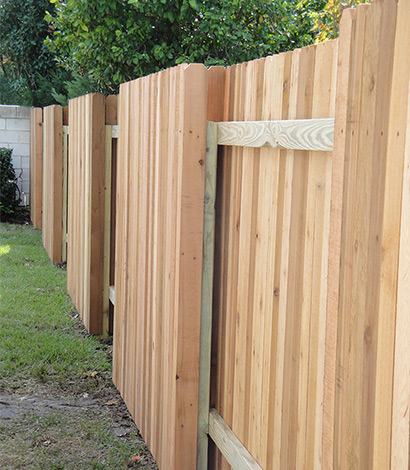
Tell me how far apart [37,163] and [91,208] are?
5.77 metres

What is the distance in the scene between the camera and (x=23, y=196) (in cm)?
1285

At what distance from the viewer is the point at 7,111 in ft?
40.8

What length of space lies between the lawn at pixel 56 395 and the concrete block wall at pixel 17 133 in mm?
5910

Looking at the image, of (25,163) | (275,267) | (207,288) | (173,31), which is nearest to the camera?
(275,267)

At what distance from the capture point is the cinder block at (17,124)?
12508 mm

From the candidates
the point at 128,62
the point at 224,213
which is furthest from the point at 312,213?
the point at 128,62

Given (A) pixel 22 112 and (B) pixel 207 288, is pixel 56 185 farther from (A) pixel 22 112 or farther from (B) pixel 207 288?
(B) pixel 207 288

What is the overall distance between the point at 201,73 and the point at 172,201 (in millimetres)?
600

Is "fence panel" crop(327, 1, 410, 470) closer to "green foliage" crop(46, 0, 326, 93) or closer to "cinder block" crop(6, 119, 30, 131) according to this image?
"green foliage" crop(46, 0, 326, 93)

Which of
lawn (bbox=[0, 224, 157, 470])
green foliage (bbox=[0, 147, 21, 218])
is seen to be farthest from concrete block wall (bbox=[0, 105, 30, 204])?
lawn (bbox=[0, 224, 157, 470])

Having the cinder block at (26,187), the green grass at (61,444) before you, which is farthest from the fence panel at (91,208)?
the cinder block at (26,187)

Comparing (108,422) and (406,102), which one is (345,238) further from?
(108,422)

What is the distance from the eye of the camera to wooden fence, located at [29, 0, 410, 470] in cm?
160

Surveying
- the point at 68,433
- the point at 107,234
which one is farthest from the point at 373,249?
the point at 107,234
